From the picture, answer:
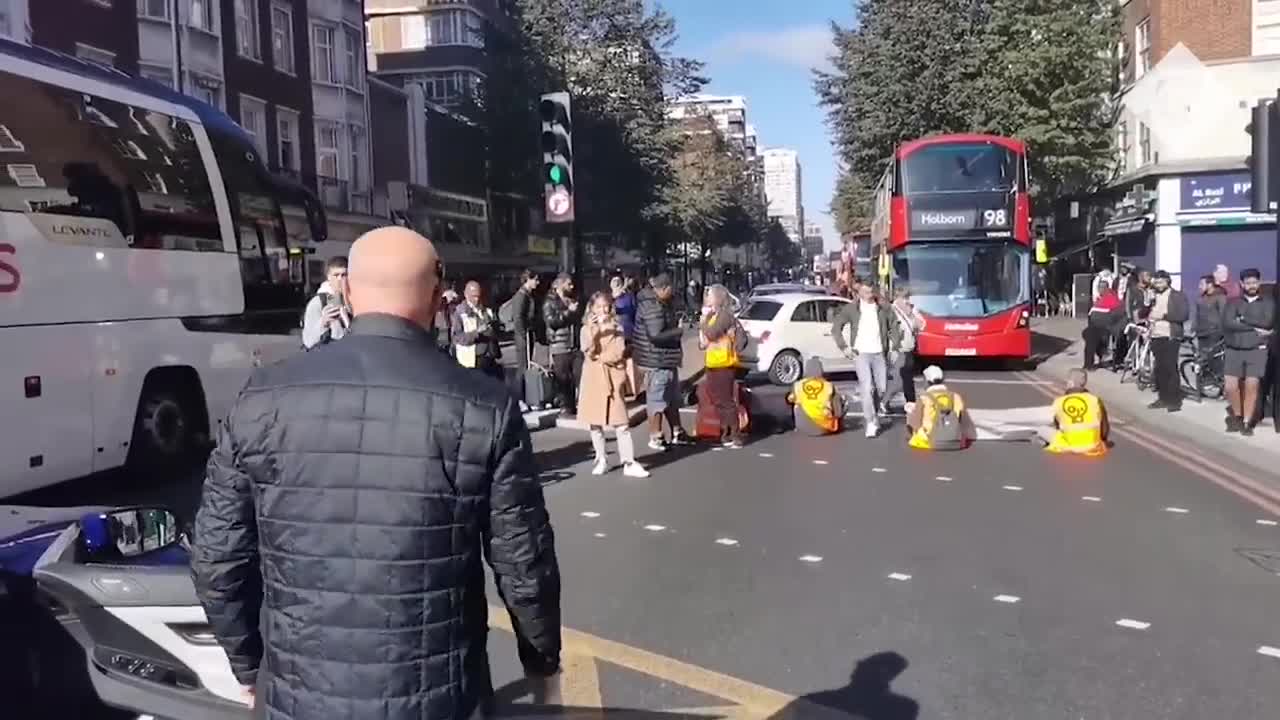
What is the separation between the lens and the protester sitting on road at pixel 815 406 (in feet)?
42.3

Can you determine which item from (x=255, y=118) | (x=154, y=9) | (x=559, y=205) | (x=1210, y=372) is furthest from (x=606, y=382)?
(x=255, y=118)

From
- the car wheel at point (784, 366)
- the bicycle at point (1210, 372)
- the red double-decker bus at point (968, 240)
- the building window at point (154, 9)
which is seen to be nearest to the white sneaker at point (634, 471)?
the bicycle at point (1210, 372)

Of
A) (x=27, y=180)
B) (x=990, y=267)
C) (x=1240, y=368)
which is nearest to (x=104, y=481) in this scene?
(x=27, y=180)

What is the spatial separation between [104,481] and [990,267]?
15092 mm

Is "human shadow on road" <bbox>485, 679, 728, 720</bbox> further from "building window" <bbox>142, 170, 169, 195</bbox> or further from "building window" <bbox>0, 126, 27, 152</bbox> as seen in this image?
"building window" <bbox>142, 170, 169, 195</bbox>

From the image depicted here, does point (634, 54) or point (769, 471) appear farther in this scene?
point (634, 54)

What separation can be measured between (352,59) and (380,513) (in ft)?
110

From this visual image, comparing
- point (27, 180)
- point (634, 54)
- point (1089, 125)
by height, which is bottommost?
point (27, 180)

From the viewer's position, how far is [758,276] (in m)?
113

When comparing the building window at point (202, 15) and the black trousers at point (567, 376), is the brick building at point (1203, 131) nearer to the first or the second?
the building window at point (202, 15)

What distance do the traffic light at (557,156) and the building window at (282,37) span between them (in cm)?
1932

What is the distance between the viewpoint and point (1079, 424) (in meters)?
11.3

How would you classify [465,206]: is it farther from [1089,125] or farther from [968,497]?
[968,497]

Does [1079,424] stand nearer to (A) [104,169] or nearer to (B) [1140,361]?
(B) [1140,361]
